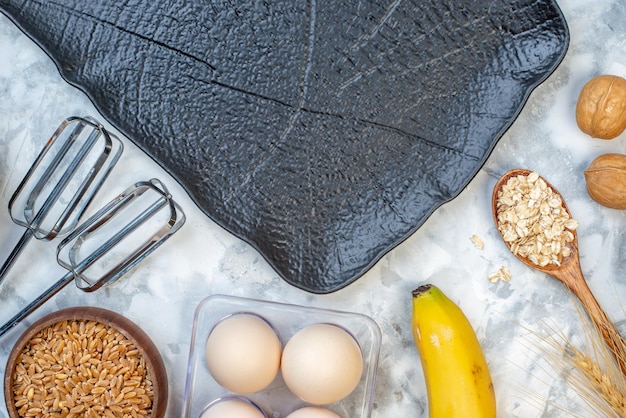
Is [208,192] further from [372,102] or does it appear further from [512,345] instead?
[512,345]

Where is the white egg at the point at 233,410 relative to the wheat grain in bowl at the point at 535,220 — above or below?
below

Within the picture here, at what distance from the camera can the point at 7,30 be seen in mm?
913

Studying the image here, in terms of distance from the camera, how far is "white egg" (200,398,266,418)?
2.71ft

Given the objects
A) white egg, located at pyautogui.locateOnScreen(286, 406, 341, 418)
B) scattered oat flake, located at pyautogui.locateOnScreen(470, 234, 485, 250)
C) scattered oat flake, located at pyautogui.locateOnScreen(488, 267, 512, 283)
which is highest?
scattered oat flake, located at pyautogui.locateOnScreen(470, 234, 485, 250)

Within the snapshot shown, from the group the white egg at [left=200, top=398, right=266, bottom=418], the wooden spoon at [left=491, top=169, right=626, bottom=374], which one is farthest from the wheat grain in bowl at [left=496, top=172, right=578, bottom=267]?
the white egg at [left=200, top=398, right=266, bottom=418]

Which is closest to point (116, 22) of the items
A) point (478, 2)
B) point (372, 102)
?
point (372, 102)

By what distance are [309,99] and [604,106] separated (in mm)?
343

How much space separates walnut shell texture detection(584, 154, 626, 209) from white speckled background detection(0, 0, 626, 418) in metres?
0.03

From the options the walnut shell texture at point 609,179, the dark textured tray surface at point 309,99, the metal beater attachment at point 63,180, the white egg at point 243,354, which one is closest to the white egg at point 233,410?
the white egg at point 243,354

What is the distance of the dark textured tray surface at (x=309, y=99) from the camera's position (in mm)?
849

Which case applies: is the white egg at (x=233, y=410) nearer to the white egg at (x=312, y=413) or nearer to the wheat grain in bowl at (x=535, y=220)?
the white egg at (x=312, y=413)

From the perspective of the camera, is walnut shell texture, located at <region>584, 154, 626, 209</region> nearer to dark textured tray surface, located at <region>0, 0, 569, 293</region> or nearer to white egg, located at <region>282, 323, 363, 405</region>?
dark textured tray surface, located at <region>0, 0, 569, 293</region>

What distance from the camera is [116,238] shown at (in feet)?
2.96

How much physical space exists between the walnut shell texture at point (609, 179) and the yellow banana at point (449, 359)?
219mm
